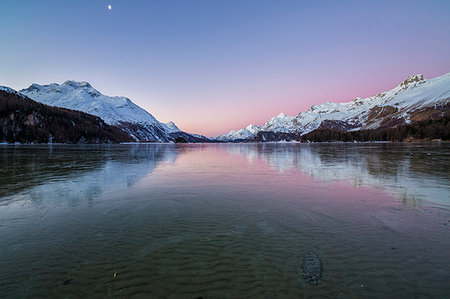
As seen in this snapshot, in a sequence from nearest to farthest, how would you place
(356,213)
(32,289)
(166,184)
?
(32,289) < (356,213) < (166,184)

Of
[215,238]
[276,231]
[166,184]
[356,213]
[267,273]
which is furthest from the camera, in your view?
[166,184]

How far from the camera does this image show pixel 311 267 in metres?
6.00

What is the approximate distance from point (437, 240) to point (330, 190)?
773 centimetres

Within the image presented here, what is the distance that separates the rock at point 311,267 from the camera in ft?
18.0

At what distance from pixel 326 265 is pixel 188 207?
7703 mm

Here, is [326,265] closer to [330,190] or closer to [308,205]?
[308,205]

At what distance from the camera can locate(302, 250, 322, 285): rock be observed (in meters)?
5.48

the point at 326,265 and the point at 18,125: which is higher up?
the point at 18,125

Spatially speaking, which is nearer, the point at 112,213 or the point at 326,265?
the point at 326,265

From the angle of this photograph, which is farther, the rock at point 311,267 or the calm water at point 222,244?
the rock at point 311,267

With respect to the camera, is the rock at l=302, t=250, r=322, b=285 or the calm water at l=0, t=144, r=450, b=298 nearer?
the calm water at l=0, t=144, r=450, b=298

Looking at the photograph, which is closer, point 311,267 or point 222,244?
point 311,267

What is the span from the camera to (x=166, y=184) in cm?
1811

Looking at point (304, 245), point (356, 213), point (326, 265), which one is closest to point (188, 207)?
point (304, 245)
